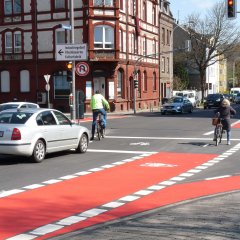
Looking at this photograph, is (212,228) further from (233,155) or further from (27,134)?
(233,155)

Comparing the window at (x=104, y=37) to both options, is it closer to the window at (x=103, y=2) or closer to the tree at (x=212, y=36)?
the window at (x=103, y=2)

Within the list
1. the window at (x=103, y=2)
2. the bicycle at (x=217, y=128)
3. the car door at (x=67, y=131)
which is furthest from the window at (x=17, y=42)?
the car door at (x=67, y=131)

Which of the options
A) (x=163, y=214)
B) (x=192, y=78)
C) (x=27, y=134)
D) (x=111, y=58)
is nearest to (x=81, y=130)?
(x=27, y=134)

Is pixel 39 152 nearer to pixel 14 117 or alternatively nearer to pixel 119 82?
pixel 14 117

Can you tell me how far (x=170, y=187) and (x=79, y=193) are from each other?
190 centimetres

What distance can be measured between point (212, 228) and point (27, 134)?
24.6 ft

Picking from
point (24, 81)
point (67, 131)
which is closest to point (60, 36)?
point (24, 81)

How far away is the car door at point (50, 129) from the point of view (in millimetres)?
14242

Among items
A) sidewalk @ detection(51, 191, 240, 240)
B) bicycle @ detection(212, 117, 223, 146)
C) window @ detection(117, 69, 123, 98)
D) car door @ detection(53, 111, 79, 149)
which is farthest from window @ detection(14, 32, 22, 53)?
sidewalk @ detection(51, 191, 240, 240)

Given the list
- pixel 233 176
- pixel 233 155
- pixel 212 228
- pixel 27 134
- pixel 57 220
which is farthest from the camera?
pixel 233 155

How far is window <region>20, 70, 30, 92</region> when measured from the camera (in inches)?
1933

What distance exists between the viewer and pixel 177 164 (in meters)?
14.0

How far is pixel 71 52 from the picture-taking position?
74.3 ft

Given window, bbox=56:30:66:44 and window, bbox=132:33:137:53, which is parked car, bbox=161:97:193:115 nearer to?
window, bbox=132:33:137:53
